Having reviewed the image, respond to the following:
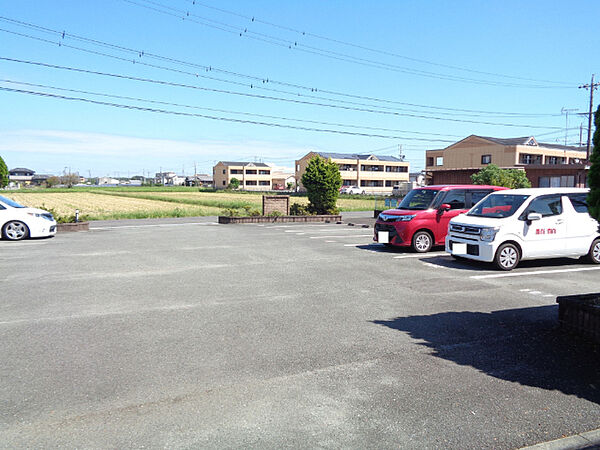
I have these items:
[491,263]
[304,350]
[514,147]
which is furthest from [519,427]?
[514,147]

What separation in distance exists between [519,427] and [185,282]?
590cm

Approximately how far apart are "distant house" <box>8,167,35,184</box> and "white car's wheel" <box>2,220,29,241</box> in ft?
532

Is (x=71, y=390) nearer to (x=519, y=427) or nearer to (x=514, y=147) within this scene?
(x=519, y=427)

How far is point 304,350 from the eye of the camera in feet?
15.0

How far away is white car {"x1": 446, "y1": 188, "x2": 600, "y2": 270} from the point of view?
8.80 meters

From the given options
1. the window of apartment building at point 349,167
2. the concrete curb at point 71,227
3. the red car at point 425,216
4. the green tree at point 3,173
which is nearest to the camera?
the red car at point 425,216

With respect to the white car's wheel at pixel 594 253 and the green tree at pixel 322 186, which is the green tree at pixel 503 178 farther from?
the white car's wheel at pixel 594 253

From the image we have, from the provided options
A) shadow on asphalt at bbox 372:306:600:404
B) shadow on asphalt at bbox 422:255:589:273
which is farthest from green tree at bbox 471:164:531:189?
shadow on asphalt at bbox 372:306:600:404

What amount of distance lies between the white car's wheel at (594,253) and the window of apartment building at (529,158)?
4677cm

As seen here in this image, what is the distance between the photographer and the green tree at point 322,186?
21.7m

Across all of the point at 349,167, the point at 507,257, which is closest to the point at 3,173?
the point at 349,167

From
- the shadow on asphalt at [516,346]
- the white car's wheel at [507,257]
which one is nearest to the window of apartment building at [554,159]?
the white car's wheel at [507,257]

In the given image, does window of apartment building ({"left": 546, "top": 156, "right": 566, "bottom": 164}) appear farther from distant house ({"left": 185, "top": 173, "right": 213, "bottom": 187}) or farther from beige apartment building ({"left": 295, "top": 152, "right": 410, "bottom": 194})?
distant house ({"left": 185, "top": 173, "right": 213, "bottom": 187})

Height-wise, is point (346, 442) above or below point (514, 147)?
below
